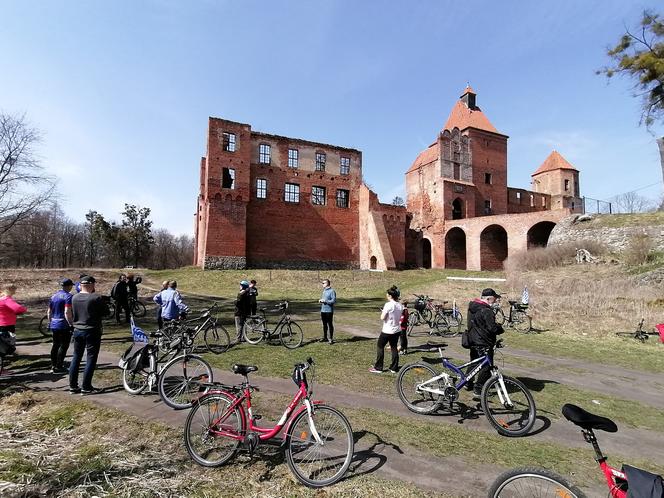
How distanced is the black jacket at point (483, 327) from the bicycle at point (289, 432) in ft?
9.50

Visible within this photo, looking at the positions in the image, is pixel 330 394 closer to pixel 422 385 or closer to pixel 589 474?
pixel 422 385

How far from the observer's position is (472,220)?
37.0 metres

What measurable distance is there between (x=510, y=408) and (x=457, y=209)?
39022 millimetres

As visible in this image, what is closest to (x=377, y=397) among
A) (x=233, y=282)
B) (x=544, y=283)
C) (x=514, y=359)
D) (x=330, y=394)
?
(x=330, y=394)

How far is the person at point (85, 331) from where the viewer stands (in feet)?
18.8

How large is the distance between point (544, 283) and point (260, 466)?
17861 mm

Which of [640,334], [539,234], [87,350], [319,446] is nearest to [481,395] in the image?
[319,446]

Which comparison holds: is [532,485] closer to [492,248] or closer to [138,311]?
[138,311]

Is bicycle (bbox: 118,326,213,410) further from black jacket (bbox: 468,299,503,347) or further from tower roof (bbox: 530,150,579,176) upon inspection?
tower roof (bbox: 530,150,579,176)

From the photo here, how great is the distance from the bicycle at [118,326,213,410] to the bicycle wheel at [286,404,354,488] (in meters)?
2.17

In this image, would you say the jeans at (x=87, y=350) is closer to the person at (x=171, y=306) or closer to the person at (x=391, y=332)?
the person at (x=171, y=306)

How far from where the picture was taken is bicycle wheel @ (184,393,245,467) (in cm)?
382

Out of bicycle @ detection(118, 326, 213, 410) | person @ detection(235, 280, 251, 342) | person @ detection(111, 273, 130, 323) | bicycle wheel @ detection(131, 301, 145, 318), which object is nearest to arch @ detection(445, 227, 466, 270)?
bicycle wheel @ detection(131, 301, 145, 318)

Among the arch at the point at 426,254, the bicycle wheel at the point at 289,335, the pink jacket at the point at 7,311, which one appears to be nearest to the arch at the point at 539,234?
the arch at the point at 426,254
